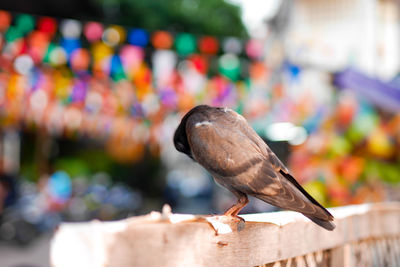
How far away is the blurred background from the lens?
539 cm

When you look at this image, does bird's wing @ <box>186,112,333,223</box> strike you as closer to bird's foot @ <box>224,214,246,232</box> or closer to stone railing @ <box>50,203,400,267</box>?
stone railing @ <box>50,203,400,267</box>

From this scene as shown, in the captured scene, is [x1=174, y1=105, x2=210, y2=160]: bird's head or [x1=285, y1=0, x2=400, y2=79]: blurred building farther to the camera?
[x1=285, y1=0, x2=400, y2=79]: blurred building

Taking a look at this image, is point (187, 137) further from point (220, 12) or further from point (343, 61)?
point (220, 12)

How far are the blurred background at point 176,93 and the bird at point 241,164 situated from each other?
10.2ft

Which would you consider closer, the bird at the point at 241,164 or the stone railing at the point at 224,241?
the stone railing at the point at 224,241

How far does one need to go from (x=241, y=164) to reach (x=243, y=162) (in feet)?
0.04

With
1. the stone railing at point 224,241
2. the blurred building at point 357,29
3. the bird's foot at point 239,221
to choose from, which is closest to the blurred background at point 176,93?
the blurred building at point 357,29

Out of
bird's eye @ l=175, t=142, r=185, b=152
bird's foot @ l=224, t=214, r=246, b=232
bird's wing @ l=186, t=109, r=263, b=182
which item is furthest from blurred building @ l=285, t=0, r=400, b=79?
bird's foot @ l=224, t=214, r=246, b=232

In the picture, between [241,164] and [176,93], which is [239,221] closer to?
[241,164]

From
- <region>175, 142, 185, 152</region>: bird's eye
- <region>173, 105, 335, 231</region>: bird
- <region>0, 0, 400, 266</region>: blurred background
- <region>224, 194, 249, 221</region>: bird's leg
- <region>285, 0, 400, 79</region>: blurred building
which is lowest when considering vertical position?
<region>224, 194, 249, 221</region>: bird's leg

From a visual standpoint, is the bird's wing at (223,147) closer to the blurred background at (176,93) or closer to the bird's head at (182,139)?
the bird's head at (182,139)

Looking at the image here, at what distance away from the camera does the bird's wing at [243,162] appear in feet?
5.89

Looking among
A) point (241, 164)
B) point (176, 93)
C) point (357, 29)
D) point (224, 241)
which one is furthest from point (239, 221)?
point (357, 29)

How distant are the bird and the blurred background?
10.2 feet
